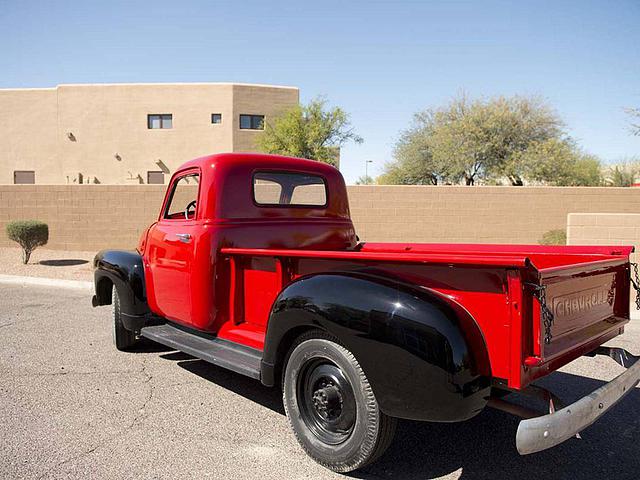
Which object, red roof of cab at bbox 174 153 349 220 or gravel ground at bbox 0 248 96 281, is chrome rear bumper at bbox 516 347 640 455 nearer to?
red roof of cab at bbox 174 153 349 220

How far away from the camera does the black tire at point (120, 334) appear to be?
5.28 meters

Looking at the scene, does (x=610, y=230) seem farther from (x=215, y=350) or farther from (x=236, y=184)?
(x=215, y=350)

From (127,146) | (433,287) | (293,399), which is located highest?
(127,146)

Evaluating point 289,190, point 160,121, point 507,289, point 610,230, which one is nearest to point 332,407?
point 507,289

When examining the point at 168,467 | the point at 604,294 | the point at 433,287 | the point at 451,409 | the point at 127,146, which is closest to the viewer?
the point at 451,409

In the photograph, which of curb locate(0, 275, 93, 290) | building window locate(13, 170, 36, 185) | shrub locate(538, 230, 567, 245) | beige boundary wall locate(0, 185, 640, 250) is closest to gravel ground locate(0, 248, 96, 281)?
curb locate(0, 275, 93, 290)

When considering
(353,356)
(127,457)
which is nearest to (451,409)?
(353,356)

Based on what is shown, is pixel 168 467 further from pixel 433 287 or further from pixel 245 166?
pixel 245 166

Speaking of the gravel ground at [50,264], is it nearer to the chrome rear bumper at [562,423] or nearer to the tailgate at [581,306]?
the tailgate at [581,306]

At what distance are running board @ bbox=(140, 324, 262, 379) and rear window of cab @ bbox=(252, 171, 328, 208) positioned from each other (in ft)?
4.17

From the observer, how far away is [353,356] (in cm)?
269

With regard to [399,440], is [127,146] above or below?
above

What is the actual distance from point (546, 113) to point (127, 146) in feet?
75.8

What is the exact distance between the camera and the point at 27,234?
1292cm
